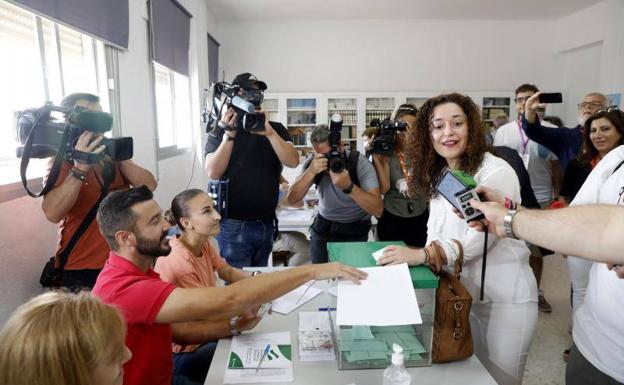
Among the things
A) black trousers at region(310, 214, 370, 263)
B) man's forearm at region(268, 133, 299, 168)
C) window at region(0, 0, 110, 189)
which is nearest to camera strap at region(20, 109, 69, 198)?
window at region(0, 0, 110, 189)

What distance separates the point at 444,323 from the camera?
1.05 metres

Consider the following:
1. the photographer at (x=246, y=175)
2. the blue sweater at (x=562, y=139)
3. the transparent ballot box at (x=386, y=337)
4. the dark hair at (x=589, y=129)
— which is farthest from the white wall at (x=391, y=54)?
the transparent ballot box at (x=386, y=337)

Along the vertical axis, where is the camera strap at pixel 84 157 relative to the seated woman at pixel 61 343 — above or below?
above

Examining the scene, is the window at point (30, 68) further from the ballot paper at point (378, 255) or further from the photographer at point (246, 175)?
the ballot paper at point (378, 255)

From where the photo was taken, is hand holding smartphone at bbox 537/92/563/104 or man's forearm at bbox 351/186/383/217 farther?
hand holding smartphone at bbox 537/92/563/104

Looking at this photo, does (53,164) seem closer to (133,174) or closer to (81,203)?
(81,203)

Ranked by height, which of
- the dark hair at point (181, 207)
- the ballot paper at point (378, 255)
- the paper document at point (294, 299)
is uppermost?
the dark hair at point (181, 207)

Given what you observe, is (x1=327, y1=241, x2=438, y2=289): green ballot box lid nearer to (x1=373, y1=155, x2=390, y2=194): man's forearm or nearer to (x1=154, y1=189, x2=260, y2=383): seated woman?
(x1=154, y1=189, x2=260, y2=383): seated woman

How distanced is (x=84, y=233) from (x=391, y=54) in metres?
5.65

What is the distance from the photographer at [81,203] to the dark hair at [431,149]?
131 centimetres

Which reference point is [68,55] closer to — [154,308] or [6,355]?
[154,308]

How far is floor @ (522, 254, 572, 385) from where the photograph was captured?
2193mm

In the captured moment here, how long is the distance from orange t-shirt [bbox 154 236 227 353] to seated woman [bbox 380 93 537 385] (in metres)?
0.80

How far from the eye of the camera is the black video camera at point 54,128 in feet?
4.54
